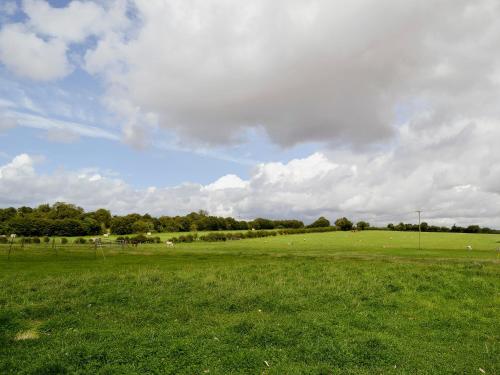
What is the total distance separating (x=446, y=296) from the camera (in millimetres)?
21391

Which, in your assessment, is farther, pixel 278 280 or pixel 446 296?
pixel 278 280

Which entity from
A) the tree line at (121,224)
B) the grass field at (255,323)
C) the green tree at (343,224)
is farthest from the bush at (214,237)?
the grass field at (255,323)

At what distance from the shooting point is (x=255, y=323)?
14703mm

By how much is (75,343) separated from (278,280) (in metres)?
13.3

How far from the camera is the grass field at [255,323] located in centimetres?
1155

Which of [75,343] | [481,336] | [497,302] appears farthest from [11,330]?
[497,302]

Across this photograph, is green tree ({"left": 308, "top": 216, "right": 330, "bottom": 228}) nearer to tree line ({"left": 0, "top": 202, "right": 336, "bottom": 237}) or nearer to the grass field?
tree line ({"left": 0, "top": 202, "right": 336, "bottom": 237})

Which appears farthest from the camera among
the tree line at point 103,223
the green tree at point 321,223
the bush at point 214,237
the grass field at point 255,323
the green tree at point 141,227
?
the green tree at point 321,223

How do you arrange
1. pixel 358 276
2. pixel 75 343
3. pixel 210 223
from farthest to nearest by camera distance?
pixel 210 223 → pixel 358 276 → pixel 75 343

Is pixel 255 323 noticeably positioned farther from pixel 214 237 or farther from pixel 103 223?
pixel 103 223

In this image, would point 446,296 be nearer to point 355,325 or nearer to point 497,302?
point 497,302

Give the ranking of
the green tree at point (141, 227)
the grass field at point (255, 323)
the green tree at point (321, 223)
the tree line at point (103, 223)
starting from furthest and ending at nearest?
the green tree at point (321, 223) < the green tree at point (141, 227) < the tree line at point (103, 223) < the grass field at point (255, 323)

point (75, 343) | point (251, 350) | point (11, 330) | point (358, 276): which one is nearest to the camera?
point (251, 350)

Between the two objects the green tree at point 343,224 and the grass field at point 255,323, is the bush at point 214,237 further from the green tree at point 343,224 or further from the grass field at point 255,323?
the grass field at point 255,323
